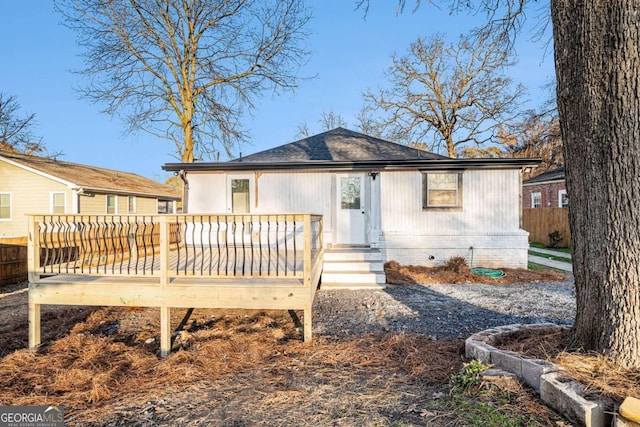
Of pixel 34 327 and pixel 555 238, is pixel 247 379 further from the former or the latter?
pixel 555 238

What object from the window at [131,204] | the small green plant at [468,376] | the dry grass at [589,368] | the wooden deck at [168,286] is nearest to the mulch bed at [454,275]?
the wooden deck at [168,286]

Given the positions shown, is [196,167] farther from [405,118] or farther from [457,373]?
[405,118]

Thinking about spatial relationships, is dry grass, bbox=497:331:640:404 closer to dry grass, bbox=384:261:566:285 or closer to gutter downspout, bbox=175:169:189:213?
dry grass, bbox=384:261:566:285

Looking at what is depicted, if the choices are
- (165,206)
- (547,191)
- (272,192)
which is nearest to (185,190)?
(272,192)

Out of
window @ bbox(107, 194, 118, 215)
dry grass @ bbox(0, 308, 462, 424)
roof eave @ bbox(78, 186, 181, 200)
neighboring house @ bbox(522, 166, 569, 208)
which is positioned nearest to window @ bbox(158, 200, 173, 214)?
roof eave @ bbox(78, 186, 181, 200)

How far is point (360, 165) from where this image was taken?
29.8ft

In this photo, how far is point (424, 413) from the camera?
8.16 ft

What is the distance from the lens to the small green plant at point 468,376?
2.79 m

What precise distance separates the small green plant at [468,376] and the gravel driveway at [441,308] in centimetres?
145

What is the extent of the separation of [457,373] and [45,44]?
673 inches

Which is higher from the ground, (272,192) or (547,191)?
(547,191)

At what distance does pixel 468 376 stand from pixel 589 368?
0.90 metres

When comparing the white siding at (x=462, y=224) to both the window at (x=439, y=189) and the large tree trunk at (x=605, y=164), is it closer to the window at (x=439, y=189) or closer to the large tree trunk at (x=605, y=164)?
the window at (x=439, y=189)

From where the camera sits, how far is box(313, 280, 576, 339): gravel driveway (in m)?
4.84
